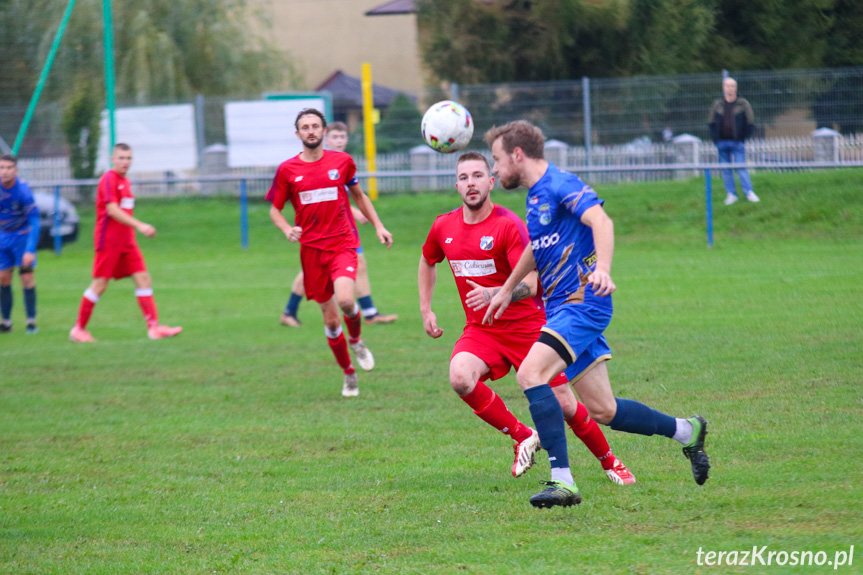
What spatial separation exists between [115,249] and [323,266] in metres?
4.30

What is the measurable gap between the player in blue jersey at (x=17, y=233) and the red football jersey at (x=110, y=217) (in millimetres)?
1227

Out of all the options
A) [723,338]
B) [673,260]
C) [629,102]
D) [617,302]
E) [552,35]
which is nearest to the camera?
[723,338]

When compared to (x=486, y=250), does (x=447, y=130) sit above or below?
above

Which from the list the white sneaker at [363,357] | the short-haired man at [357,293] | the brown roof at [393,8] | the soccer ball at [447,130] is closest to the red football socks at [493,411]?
the soccer ball at [447,130]

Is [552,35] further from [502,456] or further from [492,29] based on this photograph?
[502,456]

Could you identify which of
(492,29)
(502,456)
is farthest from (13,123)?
(502,456)

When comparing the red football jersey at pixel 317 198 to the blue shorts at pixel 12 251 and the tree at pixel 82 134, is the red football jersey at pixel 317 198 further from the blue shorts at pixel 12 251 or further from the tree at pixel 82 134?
the tree at pixel 82 134

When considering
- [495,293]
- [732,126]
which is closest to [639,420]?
[495,293]

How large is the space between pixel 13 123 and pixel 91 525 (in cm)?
2223

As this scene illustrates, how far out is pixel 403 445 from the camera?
6.37 meters

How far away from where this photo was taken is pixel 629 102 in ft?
67.5

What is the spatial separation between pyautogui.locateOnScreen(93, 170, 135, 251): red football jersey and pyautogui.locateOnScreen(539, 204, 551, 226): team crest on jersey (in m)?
7.69

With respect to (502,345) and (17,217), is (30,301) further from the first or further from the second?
(502,345)

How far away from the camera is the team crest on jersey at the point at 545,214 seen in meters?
4.90
